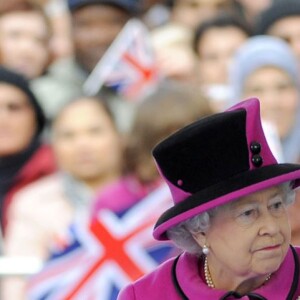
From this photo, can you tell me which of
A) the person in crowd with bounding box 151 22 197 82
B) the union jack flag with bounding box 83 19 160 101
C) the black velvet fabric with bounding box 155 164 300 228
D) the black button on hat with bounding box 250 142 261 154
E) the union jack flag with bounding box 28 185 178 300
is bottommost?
the union jack flag with bounding box 28 185 178 300

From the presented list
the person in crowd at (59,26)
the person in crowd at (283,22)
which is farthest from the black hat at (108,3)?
the person in crowd at (283,22)

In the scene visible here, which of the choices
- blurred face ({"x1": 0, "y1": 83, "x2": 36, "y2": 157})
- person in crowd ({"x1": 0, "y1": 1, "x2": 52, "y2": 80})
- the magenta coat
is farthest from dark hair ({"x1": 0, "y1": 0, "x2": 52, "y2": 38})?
the magenta coat

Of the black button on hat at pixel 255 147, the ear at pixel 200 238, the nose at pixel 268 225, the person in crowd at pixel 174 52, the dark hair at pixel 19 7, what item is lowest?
the person in crowd at pixel 174 52

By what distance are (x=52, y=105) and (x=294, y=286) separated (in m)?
4.03

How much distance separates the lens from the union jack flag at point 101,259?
6445mm

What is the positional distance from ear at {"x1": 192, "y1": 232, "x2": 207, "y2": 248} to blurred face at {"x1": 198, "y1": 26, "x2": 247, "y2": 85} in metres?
4.26

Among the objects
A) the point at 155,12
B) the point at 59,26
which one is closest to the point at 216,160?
the point at 59,26

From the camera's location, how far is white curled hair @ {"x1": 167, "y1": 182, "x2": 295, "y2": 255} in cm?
441

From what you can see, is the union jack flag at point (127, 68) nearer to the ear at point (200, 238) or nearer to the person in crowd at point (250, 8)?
the person in crowd at point (250, 8)

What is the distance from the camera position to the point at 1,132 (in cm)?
766

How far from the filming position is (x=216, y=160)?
4355 mm

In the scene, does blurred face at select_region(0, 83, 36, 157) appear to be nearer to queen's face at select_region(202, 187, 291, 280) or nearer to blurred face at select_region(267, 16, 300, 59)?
blurred face at select_region(267, 16, 300, 59)

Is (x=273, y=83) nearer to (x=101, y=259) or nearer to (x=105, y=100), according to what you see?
(x=105, y=100)

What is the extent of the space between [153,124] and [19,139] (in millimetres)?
1316
